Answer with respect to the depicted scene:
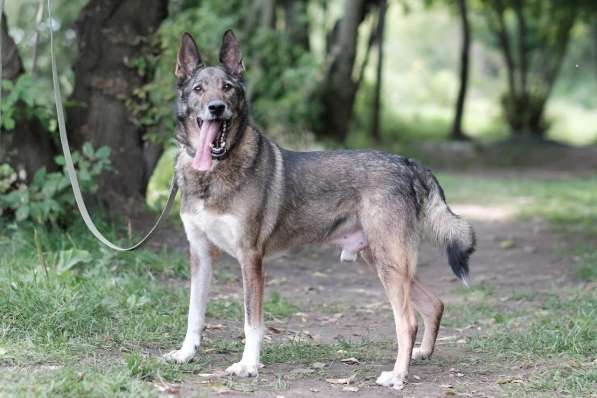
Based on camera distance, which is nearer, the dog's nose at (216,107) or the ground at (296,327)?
the ground at (296,327)

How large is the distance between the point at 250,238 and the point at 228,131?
698 millimetres

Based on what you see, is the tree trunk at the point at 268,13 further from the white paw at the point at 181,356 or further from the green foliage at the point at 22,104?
the white paw at the point at 181,356

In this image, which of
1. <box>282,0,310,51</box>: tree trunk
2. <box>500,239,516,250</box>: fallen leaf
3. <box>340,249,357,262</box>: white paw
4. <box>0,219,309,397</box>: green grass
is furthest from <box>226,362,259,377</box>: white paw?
<box>282,0,310,51</box>: tree trunk

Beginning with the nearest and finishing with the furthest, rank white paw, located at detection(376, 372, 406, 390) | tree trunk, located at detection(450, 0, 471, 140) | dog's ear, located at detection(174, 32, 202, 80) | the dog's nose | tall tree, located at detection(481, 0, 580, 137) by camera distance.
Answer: white paw, located at detection(376, 372, 406, 390), the dog's nose, dog's ear, located at detection(174, 32, 202, 80), tree trunk, located at detection(450, 0, 471, 140), tall tree, located at detection(481, 0, 580, 137)

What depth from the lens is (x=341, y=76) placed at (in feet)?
58.2

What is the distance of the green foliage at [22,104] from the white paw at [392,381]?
4142 mm

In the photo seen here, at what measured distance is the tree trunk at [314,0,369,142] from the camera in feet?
56.9

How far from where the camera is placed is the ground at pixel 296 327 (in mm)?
4742

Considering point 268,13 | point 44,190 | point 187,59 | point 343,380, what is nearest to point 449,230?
point 343,380

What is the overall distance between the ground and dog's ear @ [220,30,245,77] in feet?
5.44

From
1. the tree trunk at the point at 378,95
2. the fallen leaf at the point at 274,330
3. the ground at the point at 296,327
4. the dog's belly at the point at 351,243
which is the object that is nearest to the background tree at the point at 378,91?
the tree trunk at the point at 378,95

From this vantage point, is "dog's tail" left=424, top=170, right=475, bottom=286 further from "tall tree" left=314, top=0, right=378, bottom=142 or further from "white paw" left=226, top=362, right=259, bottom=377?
"tall tree" left=314, top=0, right=378, bottom=142

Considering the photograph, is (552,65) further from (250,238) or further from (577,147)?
(250,238)

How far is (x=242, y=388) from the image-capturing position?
4.66 metres
